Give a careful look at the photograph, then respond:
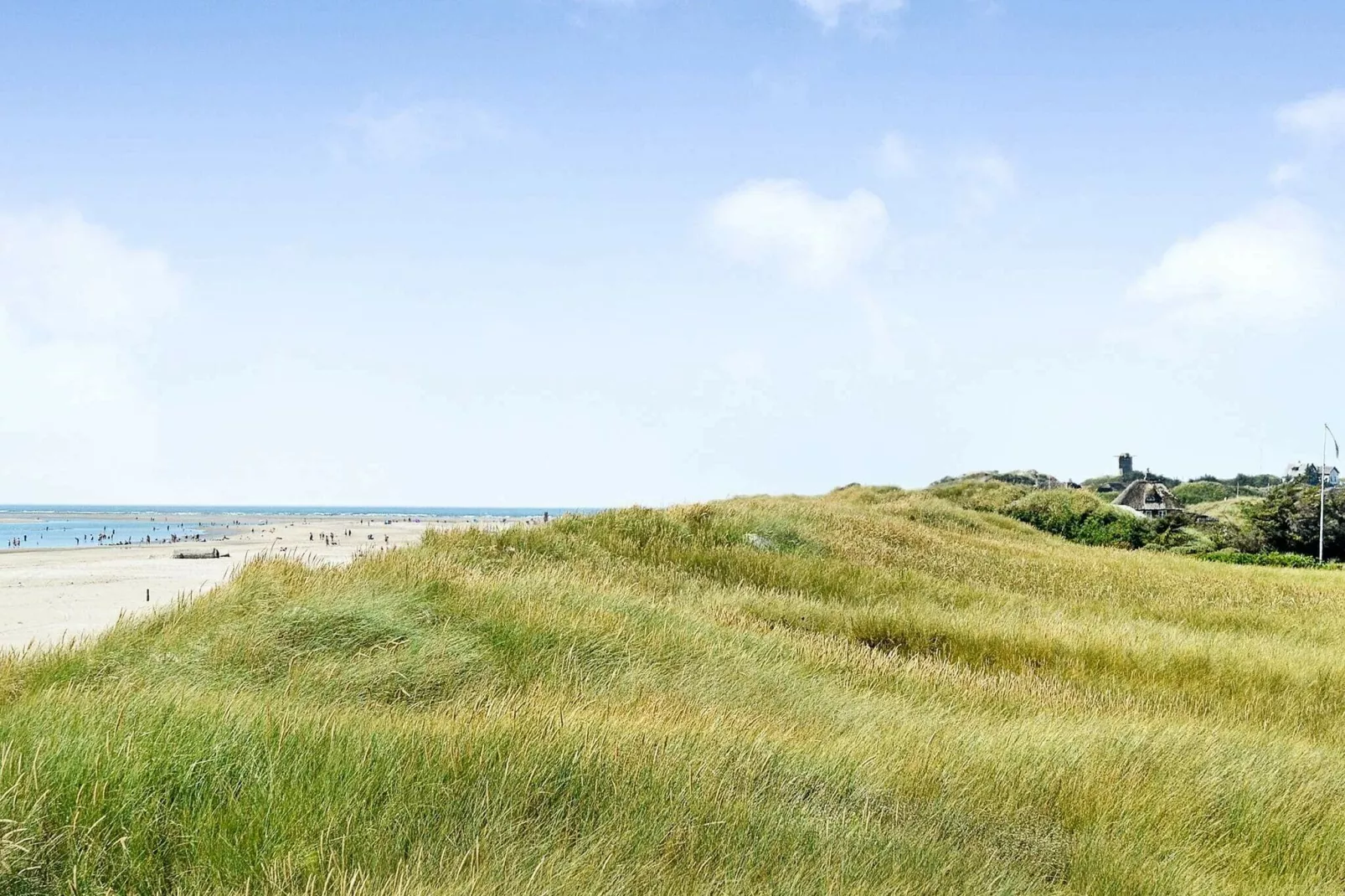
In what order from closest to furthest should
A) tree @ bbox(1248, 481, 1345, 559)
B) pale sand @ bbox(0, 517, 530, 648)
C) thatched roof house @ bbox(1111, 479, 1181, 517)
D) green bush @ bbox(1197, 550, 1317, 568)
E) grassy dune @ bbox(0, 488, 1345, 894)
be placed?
grassy dune @ bbox(0, 488, 1345, 894), pale sand @ bbox(0, 517, 530, 648), green bush @ bbox(1197, 550, 1317, 568), tree @ bbox(1248, 481, 1345, 559), thatched roof house @ bbox(1111, 479, 1181, 517)

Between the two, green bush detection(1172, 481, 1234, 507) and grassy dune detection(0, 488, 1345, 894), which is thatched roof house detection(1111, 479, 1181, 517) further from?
grassy dune detection(0, 488, 1345, 894)

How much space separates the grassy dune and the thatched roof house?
45.5 m

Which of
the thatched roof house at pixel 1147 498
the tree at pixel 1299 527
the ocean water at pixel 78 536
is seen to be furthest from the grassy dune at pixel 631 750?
the ocean water at pixel 78 536

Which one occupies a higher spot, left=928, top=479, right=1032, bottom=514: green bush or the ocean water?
left=928, top=479, right=1032, bottom=514: green bush

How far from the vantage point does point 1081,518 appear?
40.1m

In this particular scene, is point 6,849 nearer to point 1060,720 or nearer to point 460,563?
point 1060,720

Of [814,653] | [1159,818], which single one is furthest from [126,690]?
[814,653]

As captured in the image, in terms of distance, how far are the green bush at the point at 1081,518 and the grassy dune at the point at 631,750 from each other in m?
27.5

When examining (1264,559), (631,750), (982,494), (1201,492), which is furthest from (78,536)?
(1201,492)

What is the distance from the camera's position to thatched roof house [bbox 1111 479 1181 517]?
52031 mm

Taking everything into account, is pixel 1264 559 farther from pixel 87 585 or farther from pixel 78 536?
pixel 78 536

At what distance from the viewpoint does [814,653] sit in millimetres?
8469

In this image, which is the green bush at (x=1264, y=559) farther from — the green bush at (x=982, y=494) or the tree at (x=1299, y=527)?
the green bush at (x=982, y=494)

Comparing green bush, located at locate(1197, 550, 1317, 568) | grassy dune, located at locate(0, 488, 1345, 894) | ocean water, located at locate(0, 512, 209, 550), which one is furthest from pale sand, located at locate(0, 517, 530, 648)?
green bush, located at locate(1197, 550, 1317, 568)
